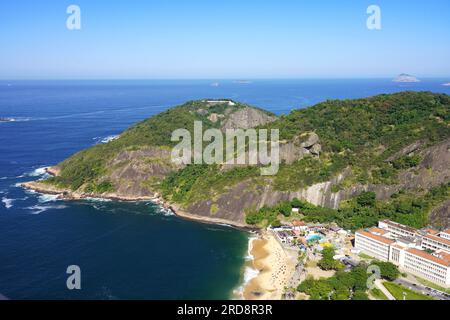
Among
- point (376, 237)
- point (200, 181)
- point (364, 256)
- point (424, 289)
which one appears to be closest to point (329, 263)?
point (364, 256)

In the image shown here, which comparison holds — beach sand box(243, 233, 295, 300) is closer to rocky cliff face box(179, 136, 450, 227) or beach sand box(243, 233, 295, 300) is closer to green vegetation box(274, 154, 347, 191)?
rocky cliff face box(179, 136, 450, 227)

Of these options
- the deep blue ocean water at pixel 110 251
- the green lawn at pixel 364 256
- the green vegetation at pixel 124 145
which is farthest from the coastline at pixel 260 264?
the green vegetation at pixel 124 145

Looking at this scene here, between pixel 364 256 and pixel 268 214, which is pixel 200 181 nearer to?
pixel 268 214

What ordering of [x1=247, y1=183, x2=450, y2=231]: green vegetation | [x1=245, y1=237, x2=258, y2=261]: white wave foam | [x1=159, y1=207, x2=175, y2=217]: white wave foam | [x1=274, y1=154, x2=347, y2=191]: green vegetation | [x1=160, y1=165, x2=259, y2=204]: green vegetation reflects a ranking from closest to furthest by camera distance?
1. [x1=245, y1=237, x2=258, y2=261]: white wave foam
2. [x1=247, y1=183, x2=450, y2=231]: green vegetation
3. [x1=274, y1=154, x2=347, y2=191]: green vegetation
4. [x1=159, y1=207, x2=175, y2=217]: white wave foam
5. [x1=160, y1=165, x2=259, y2=204]: green vegetation

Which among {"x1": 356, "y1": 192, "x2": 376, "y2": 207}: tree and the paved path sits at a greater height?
{"x1": 356, "y1": 192, "x2": 376, "y2": 207}: tree

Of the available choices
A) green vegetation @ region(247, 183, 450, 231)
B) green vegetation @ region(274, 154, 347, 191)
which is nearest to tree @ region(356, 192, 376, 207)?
green vegetation @ region(247, 183, 450, 231)

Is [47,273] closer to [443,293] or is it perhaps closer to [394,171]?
[443,293]

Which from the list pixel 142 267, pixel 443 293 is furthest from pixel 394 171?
pixel 142 267
